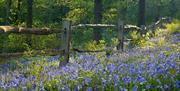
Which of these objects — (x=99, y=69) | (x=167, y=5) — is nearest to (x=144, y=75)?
(x=99, y=69)

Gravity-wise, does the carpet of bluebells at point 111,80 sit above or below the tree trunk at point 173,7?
above

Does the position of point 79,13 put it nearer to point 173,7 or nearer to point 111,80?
point 111,80

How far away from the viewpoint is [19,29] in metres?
7.73

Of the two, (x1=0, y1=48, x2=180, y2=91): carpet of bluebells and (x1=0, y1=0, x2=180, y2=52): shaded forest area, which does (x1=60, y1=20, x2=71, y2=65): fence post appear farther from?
(x1=0, y1=0, x2=180, y2=52): shaded forest area

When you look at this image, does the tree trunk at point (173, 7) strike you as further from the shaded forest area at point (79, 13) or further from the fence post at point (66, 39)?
the fence post at point (66, 39)

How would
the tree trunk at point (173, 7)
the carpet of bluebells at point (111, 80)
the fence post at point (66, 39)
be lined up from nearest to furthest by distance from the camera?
the carpet of bluebells at point (111, 80) → the fence post at point (66, 39) → the tree trunk at point (173, 7)

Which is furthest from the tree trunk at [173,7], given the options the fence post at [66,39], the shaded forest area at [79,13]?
the fence post at [66,39]

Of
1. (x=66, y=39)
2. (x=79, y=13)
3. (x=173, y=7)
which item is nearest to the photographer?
(x=66, y=39)

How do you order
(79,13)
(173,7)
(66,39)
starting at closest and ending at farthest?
(66,39) → (79,13) → (173,7)


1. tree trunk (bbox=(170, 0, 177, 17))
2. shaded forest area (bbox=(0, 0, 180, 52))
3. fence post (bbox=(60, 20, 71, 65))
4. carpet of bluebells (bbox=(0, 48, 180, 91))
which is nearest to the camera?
carpet of bluebells (bbox=(0, 48, 180, 91))

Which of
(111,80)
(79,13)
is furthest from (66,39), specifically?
(79,13)

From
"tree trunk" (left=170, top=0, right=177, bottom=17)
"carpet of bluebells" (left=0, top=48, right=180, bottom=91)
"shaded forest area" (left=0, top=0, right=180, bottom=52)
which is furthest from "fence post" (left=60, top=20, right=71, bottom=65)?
"tree trunk" (left=170, top=0, right=177, bottom=17)

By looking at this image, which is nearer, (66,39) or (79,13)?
(66,39)

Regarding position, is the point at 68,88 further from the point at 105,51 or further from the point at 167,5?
the point at 167,5
